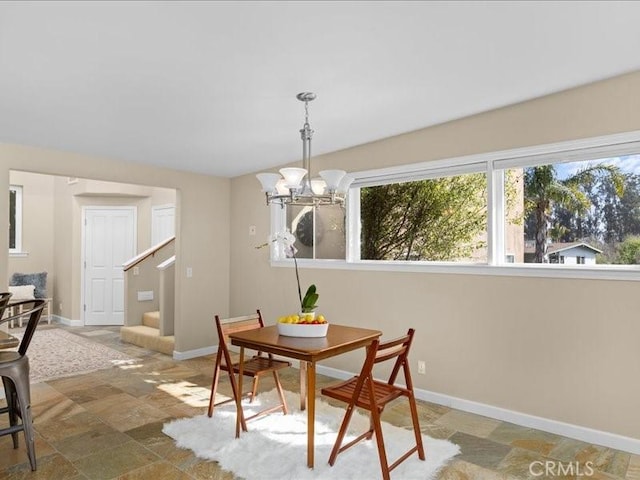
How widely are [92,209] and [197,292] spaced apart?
3639 millimetres

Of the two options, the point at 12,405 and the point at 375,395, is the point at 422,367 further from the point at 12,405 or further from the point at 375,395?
the point at 12,405

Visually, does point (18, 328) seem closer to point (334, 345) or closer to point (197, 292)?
point (197, 292)

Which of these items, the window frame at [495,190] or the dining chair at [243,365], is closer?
the window frame at [495,190]

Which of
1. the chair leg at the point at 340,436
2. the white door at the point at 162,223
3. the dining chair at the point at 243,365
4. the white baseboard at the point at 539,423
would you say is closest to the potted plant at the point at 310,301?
the dining chair at the point at 243,365

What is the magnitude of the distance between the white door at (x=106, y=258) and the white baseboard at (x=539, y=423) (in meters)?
5.89

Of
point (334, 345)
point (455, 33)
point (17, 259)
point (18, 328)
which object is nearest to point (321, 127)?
point (455, 33)

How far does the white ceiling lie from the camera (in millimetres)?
1984

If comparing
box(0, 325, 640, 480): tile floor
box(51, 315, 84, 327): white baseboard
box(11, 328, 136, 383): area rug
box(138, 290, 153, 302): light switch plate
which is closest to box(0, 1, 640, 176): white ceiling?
box(0, 325, 640, 480): tile floor

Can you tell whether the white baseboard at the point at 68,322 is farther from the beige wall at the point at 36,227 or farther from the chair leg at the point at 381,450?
the chair leg at the point at 381,450

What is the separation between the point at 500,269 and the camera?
333cm

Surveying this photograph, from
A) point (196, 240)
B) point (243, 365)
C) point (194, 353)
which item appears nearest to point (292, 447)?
point (243, 365)

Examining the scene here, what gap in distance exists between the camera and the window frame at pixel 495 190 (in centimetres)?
288

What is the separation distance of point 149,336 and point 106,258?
2631mm

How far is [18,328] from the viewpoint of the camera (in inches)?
272
